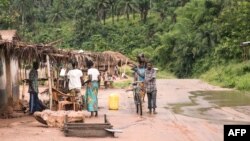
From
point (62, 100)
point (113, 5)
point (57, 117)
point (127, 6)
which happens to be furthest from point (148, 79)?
point (113, 5)

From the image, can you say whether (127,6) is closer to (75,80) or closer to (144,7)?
(144,7)

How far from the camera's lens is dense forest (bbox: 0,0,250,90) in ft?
147

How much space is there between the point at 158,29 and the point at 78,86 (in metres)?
63.4

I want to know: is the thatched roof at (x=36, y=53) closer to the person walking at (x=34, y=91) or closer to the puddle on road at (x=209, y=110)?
the person walking at (x=34, y=91)

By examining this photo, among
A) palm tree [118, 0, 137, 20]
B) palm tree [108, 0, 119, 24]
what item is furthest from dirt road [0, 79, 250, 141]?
palm tree [108, 0, 119, 24]

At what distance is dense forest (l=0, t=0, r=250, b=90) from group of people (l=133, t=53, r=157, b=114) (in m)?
15.8

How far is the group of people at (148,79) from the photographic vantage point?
1744 cm

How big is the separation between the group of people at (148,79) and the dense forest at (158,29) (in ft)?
51.9

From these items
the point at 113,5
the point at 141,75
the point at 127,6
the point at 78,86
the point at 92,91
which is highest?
the point at 113,5

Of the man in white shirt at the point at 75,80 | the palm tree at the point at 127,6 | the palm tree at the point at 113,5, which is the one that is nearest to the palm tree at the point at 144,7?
the palm tree at the point at 127,6

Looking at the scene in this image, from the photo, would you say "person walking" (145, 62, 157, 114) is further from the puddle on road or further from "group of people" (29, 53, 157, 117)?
the puddle on road

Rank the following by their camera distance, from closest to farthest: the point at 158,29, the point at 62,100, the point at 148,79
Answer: the point at 62,100
the point at 148,79
the point at 158,29

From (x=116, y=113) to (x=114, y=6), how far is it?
250ft

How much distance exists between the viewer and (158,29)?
7944cm
